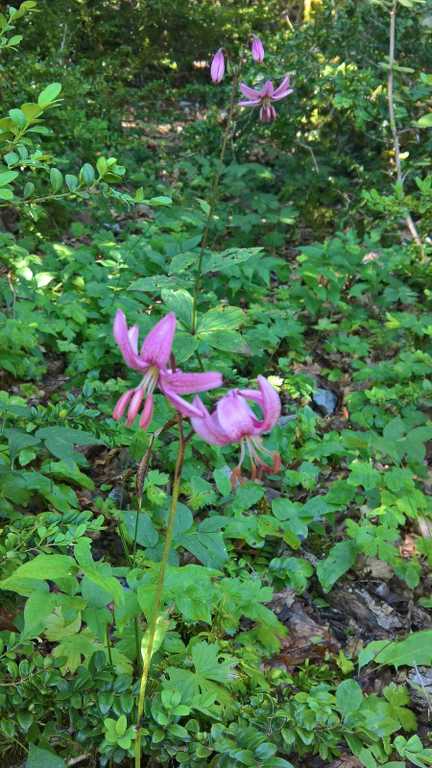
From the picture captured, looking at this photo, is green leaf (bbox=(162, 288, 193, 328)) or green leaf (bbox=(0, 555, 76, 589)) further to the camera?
green leaf (bbox=(162, 288, 193, 328))

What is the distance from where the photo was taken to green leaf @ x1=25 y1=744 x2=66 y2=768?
4.15 feet

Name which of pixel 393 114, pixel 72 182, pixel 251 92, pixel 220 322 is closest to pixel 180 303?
pixel 220 322

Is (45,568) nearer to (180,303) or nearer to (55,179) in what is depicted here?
(55,179)

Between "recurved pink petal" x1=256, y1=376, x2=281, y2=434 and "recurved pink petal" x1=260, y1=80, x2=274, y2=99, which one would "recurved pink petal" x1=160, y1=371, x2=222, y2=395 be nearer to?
"recurved pink petal" x1=256, y1=376, x2=281, y2=434

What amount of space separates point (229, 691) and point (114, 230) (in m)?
3.65

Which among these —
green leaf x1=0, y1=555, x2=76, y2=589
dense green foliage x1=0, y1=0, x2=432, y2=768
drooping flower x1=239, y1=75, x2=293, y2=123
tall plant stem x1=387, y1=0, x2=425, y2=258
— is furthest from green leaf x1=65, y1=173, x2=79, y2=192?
tall plant stem x1=387, y1=0, x2=425, y2=258

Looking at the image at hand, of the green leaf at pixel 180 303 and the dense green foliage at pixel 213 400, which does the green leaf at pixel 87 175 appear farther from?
the green leaf at pixel 180 303

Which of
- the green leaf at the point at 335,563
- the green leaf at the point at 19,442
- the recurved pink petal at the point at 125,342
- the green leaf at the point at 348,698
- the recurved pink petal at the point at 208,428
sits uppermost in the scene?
the recurved pink petal at the point at 125,342

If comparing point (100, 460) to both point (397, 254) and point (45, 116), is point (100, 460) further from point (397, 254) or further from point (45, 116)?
point (45, 116)

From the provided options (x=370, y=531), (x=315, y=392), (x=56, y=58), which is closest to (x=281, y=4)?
(x=56, y=58)

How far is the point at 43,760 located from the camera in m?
1.27

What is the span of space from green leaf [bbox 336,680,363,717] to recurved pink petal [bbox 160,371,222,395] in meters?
0.83

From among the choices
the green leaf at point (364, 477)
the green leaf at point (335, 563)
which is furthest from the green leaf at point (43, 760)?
the green leaf at point (364, 477)

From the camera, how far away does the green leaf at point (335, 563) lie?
7.14 feet
